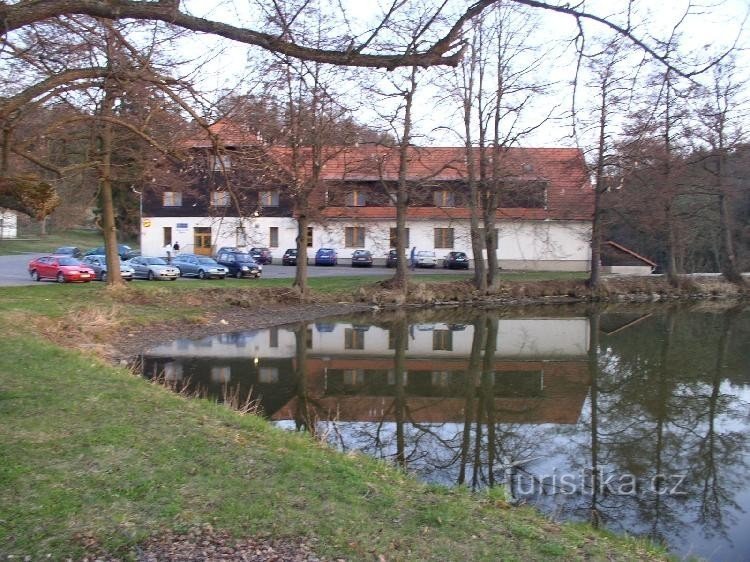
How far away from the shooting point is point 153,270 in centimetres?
3825

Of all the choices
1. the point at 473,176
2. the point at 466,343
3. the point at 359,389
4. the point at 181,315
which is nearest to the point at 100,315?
the point at 181,315

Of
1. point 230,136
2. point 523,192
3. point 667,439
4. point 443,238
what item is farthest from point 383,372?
point 443,238

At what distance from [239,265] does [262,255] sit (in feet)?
35.7

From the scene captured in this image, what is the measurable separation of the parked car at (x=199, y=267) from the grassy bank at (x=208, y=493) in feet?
99.4

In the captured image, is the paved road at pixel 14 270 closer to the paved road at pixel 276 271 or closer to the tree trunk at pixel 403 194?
the paved road at pixel 276 271

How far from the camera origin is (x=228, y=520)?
5227mm

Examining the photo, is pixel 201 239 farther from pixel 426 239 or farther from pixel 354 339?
pixel 354 339

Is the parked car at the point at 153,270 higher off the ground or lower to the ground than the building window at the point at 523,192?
lower

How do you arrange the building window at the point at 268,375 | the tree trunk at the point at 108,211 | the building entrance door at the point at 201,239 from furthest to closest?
the building entrance door at the point at 201,239 < the tree trunk at the point at 108,211 < the building window at the point at 268,375

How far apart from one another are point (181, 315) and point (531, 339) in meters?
12.2

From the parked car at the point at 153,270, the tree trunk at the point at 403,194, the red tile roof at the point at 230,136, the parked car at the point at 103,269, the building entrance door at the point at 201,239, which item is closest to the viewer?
the red tile roof at the point at 230,136

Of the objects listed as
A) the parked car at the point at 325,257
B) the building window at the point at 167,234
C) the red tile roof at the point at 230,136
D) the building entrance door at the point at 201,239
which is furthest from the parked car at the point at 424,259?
the red tile roof at the point at 230,136

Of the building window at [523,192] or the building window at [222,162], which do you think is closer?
the building window at [222,162]

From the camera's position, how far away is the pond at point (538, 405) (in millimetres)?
8945
